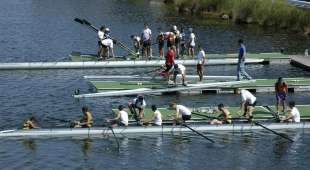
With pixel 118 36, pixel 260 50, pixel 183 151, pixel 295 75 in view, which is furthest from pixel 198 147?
pixel 118 36

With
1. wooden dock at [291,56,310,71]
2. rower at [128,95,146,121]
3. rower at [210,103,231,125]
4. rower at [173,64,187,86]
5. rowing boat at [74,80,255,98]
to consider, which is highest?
wooden dock at [291,56,310,71]

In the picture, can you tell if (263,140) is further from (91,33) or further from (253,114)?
(91,33)

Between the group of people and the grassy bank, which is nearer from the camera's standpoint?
the group of people

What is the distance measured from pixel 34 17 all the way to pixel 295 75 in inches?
1533

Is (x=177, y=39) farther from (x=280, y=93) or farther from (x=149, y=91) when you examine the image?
(x=280, y=93)

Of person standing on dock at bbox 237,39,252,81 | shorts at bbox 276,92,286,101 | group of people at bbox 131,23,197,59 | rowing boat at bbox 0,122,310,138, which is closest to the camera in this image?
rowing boat at bbox 0,122,310,138

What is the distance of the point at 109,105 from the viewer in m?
40.2

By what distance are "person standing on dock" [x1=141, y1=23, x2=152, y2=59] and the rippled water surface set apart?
8.03 ft

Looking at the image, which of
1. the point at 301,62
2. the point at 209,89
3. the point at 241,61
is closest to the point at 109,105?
the point at 209,89

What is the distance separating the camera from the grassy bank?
69.3 meters

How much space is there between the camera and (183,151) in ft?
105

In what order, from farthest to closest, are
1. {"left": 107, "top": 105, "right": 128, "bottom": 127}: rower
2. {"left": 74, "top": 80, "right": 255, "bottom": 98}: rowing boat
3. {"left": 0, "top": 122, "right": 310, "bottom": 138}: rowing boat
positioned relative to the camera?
{"left": 74, "top": 80, "right": 255, "bottom": 98}: rowing boat, {"left": 107, "top": 105, "right": 128, "bottom": 127}: rower, {"left": 0, "top": 122, "right": 310, "bottom": 138}: rowing boat

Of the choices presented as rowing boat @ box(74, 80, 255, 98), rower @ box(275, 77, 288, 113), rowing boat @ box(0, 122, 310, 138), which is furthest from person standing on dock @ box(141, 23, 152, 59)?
rowing boat @ box(0, 122, 310, 138)

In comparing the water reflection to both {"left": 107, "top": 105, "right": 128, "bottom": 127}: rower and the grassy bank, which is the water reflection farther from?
the grassy bank
